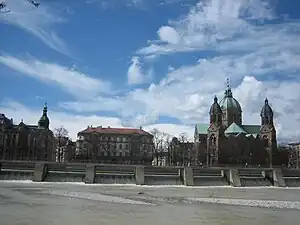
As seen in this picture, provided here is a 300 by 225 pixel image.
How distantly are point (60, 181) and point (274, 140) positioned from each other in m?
91.9

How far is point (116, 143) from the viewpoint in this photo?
143875mm

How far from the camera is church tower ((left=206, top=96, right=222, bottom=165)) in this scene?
387 ft

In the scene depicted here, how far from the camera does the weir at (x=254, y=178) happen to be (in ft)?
197

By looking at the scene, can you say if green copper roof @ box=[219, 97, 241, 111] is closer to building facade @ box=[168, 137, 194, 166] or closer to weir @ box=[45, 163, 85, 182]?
building facade @ box=[168, 137, 194, 166]

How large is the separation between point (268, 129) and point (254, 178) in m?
68.1

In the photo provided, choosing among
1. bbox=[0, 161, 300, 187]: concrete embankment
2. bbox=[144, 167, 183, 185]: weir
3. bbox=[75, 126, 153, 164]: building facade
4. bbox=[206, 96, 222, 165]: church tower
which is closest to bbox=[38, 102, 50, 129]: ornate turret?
bbox=[75, 126, 153, 164]: building facade

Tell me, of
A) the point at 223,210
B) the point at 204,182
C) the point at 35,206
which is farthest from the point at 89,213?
the point at 204,182

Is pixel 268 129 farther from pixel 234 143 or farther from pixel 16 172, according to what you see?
pixel 16 172

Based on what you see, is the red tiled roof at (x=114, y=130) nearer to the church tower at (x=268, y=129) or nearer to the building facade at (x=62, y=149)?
the building facade at (x=62, y=149)

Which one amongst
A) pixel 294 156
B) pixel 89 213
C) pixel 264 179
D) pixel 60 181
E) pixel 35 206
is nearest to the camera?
pixel 89 213

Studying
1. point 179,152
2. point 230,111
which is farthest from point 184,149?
point 230,111

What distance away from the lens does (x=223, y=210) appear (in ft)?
85.3

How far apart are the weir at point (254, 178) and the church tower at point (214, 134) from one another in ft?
146

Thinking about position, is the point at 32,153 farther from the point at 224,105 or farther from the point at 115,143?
the point at 224,105
